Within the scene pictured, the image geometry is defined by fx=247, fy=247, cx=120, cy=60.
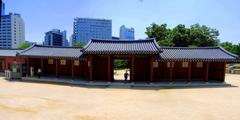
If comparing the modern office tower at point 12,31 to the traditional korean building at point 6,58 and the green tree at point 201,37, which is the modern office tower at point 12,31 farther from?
the green tree at point 201,37

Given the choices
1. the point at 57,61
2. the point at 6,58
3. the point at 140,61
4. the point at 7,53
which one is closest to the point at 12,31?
the point at 7,53

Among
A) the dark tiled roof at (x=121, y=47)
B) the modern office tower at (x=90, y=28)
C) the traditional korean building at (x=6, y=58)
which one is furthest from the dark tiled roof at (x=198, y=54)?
the modern office tower at (x=90, y=28)

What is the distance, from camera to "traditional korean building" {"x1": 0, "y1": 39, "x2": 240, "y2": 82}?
2420cm

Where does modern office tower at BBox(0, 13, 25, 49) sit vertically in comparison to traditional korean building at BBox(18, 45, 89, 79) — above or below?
above

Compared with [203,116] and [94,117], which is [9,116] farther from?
[203,116]

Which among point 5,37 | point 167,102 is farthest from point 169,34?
point 5,37

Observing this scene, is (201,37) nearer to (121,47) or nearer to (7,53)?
(121,47)

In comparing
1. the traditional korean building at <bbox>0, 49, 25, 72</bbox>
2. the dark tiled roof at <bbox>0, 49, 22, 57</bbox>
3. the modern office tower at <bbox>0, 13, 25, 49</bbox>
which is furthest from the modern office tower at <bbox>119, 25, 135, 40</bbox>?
the traditional korean building at <bbox>0, 49, 25, 72</bbox>

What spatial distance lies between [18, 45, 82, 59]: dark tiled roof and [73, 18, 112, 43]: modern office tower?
332ft

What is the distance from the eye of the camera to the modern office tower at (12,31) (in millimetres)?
99188

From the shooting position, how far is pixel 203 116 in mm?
12234

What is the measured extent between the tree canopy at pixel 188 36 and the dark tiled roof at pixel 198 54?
75.9 feet

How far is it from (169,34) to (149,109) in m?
41.8

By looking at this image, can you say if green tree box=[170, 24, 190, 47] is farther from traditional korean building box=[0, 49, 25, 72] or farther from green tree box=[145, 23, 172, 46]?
traditional korean building box=[0, 49, 25, 72]
